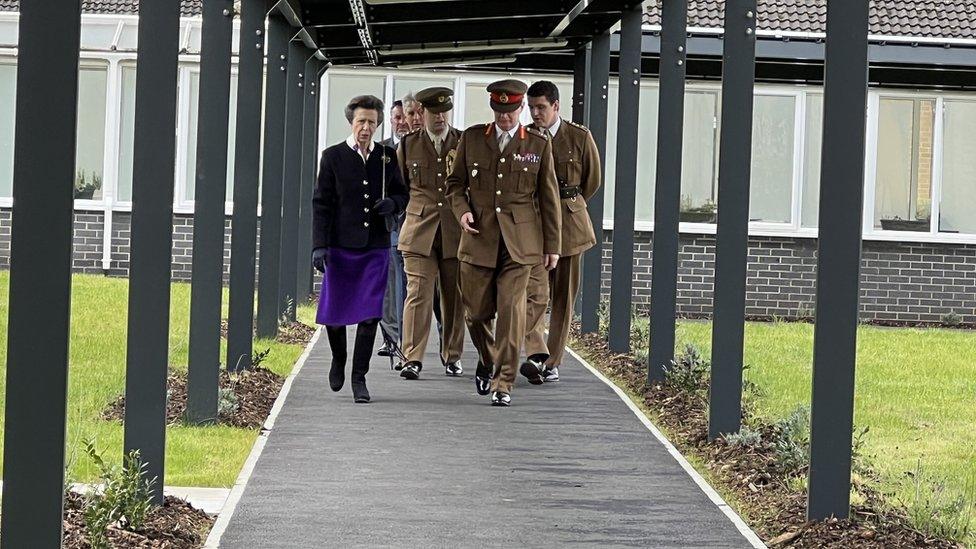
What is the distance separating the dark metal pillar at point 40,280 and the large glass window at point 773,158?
18.5 metres

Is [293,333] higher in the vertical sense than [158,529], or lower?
higher

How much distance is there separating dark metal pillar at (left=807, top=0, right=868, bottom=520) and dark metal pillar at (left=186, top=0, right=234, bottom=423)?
3858mm

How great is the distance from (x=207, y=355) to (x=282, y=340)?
5294 millimetres

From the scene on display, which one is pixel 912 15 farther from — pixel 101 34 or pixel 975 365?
pixel 101 34

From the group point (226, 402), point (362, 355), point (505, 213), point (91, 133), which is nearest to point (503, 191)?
point (505, 213)

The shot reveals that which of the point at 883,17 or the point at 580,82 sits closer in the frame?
the point at 580,82

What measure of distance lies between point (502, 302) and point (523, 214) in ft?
1.90

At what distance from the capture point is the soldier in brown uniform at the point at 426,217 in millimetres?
11914

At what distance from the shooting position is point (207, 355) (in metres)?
9.79

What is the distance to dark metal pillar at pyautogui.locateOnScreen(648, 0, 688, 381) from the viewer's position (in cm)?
1210

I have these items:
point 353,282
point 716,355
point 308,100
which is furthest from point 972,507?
point 308,100

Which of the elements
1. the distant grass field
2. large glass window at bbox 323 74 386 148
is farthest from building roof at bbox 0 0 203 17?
the distant grass field

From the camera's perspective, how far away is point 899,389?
1377 cm

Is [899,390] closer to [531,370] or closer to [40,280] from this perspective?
[531,370]
